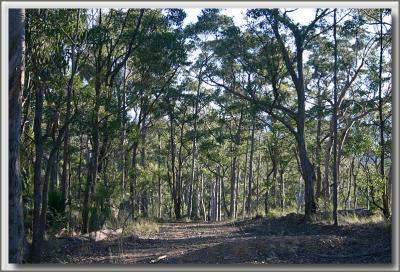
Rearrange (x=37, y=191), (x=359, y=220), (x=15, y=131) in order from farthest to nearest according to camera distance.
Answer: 1. (x=359, y=220)
2. (x=37, y=191)
3. (x=15, y=131)

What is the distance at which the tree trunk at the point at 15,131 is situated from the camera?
21.6 ft

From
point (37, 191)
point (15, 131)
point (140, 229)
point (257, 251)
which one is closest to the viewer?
point (15, 131)

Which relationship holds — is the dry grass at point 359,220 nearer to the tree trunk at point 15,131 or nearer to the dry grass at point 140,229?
the dry grass at point 140,229

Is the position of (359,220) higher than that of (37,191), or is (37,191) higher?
(37,191)

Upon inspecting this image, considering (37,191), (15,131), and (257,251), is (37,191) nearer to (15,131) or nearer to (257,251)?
(15,131)

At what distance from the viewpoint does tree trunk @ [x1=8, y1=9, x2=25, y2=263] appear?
21.6 ft

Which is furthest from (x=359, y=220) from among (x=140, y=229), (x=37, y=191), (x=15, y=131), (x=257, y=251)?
(x=15, y=131)

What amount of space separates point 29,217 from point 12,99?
20.2 feet

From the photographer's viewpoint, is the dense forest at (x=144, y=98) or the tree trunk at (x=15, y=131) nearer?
the tree trunk at (x=15, y=131)

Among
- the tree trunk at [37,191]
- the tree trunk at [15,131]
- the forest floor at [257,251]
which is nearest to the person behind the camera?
the tree trunk at [15,131]

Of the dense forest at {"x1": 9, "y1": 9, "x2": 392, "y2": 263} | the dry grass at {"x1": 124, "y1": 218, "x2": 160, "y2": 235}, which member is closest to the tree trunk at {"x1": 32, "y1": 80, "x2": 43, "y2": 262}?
the dense forest at {"x1": 9, "y1": 9, "x2": 392, "y2": 263}

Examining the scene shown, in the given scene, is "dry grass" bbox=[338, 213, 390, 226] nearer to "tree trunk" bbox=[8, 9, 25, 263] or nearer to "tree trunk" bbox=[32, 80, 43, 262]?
"tree trunk" bbox=[32, 80, 43, 262]

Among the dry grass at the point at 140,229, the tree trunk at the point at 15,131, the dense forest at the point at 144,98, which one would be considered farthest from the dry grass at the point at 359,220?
the tree trunk at the point at 15,131

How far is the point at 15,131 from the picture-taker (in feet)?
21.9
